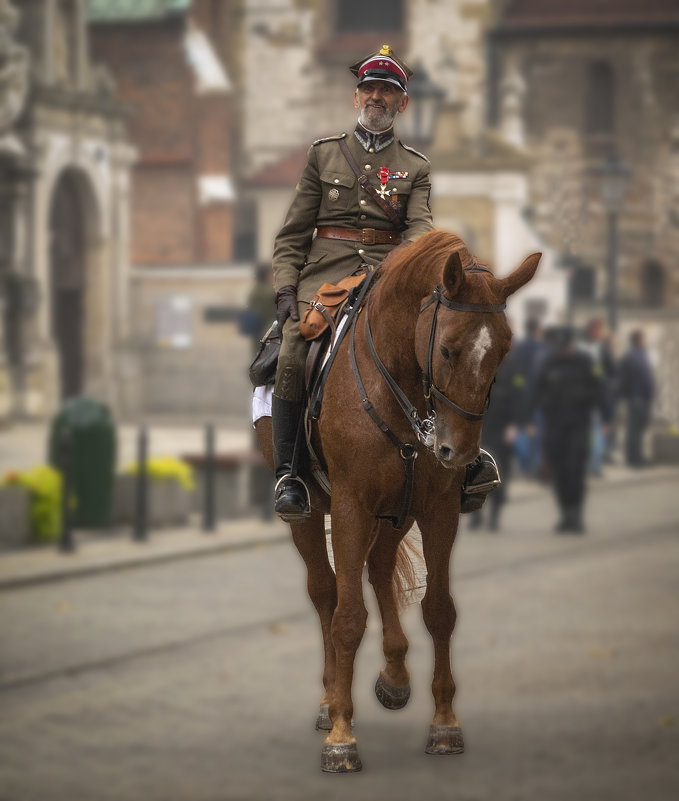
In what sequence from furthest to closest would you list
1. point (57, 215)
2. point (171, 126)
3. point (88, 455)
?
point (171, 126)
point (57, 215)
point (88, 455)

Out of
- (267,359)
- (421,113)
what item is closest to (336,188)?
(267,359)

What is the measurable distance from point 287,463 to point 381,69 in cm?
97

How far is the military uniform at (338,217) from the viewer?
403 centimetres

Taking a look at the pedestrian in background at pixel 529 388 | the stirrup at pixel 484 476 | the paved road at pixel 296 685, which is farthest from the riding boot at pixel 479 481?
the pedestrian in background at pixel 529 388

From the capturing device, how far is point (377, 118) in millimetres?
3908

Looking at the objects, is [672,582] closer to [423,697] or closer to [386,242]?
[423,697]

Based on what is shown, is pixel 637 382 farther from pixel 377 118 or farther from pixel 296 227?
pixel 377 118

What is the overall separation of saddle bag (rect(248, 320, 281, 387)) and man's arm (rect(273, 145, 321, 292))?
0.20 m

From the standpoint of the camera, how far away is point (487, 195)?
49906mm

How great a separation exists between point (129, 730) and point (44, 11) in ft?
97.4

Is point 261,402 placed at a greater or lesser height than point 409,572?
greater

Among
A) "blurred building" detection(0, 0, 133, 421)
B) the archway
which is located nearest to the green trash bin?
"blurred building" detection(0, 0, 133, 421)

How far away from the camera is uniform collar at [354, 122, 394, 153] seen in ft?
13.1

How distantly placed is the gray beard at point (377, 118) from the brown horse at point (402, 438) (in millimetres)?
287
